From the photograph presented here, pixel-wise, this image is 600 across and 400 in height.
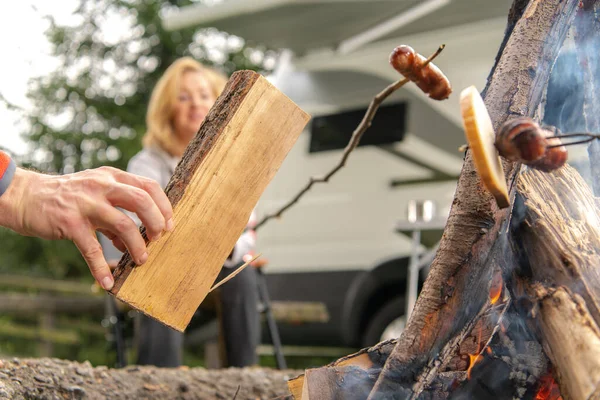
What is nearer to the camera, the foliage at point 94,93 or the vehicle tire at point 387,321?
the vehicle tire at point 387,321

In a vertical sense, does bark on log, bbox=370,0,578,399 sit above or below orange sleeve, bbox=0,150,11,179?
below

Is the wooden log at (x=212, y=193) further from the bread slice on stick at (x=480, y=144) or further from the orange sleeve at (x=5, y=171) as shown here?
the bread slice on stick at (x=480, y=144)

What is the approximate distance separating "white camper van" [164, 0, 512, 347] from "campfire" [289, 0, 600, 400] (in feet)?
9.33

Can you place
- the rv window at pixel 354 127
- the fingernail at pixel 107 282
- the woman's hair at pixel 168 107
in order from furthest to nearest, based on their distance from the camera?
the rv window at pixel 354 127 → the woman's hair at pixel 168 107 → the fingernail at pixel 107 282

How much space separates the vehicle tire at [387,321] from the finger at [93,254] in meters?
3.92

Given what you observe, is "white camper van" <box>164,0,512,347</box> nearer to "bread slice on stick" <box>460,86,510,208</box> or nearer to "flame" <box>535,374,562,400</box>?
"flame" <box>535,374,562,400</box>

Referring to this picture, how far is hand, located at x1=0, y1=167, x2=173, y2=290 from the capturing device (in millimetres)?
1130

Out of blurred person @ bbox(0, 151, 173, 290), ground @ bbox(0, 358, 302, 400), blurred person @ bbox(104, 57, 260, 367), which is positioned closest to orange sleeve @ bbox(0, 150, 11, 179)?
blurred person @ bbox(0, 151, 173, 290)

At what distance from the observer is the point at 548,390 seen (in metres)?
1.34

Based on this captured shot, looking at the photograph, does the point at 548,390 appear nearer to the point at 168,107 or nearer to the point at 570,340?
the point at 570,340

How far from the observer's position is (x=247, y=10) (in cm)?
547

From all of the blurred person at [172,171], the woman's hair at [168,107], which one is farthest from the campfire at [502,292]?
the woman's hair at [168,107]

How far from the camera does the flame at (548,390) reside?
1.33 m

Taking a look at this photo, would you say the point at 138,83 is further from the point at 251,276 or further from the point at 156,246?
the point at 156,246
